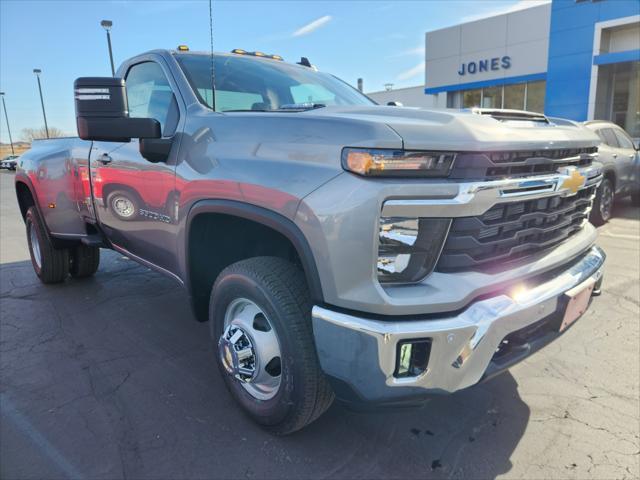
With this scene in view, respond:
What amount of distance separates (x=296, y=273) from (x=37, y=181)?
3573mm

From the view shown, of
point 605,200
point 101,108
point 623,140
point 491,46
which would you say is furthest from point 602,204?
point 491,46

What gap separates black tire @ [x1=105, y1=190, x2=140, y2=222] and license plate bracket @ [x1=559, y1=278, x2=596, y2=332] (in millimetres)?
2666

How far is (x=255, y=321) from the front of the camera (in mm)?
2445

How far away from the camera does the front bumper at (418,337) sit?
1.76 meters

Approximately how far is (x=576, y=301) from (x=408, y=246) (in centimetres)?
106

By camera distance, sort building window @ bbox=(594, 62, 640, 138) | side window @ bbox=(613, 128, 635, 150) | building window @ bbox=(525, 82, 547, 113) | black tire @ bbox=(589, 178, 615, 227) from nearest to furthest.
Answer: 1. black tire @ bbox=(589, 178, 615, 227)
2. side window @ bbox=(613, 128, 635, 150)
3. building window @ bbox=(594, 62, 640, 138)
4. building window @ bbox=(525, 82, 547, 113)

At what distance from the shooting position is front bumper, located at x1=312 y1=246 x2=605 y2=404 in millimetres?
1765

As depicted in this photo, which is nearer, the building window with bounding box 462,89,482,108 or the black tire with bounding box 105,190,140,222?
the black tire with bounding box 105,190,140,222

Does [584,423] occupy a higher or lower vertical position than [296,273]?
lower

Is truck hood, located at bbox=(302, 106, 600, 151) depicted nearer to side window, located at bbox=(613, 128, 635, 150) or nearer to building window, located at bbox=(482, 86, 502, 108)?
side window, located at bbox=(613, 128, 635, 150)

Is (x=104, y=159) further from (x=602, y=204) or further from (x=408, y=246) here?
(x=602, y=204)

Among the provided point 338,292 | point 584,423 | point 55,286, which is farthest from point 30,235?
point 584,423

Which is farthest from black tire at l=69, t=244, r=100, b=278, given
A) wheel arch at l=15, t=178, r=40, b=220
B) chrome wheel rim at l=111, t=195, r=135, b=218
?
chrome wheel rim at l=111, t=195, r=135, b=218

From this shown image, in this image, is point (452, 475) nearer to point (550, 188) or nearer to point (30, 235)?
point (550, 188)
